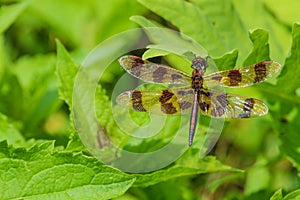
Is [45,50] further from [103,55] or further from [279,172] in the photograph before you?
[279,172]

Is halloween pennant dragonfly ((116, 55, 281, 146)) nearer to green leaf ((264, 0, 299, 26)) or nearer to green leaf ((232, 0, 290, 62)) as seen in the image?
green leaf ((232, 0, 290, 62))

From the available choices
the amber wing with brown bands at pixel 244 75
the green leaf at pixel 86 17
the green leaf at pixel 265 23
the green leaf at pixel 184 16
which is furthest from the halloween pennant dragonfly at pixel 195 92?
the green leaf at pixel 86 17

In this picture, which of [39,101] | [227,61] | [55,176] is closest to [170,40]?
[227,61]

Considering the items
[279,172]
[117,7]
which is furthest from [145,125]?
[117,7]

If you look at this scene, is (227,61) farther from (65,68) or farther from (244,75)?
(65,68)

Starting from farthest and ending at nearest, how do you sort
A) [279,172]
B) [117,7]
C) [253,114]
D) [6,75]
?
1. [117,7]
2. [279,172]
3. [6,75]
4. [253,114]

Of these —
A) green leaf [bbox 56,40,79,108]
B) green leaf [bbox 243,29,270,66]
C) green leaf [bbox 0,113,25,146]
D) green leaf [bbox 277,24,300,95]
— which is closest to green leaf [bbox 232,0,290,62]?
green leaf [bbox 277,24,300,95]

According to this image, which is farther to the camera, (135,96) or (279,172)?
(279,172)
